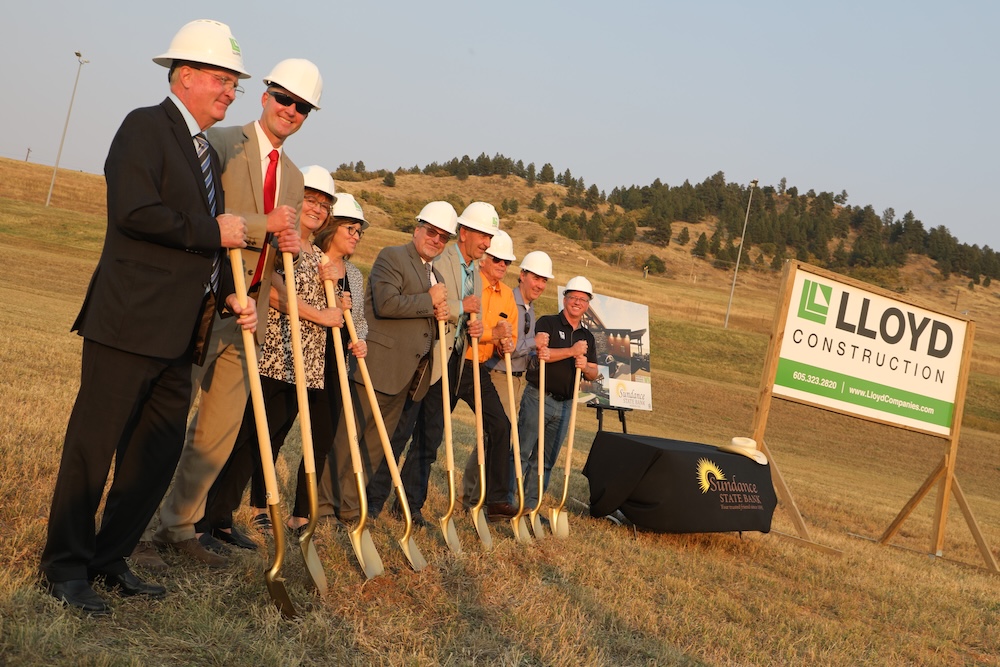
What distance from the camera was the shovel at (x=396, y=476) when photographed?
5.22 meters

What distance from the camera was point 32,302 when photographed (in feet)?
69.1

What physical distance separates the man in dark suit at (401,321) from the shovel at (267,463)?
192 centimetres

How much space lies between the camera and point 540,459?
25.3 ft

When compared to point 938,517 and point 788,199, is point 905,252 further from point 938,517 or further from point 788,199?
point 938,517

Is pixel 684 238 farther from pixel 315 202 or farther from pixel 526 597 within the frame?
pixel 526 597

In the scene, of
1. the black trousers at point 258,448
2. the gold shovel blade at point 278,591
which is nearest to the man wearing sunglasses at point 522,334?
the black trousers at point 258,448

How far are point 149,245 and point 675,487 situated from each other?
17.0 ft

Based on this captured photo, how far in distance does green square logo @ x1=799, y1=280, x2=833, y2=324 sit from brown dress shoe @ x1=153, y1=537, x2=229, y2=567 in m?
7.30

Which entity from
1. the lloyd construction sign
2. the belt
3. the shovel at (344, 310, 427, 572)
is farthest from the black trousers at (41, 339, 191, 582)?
the lloyd construction sign

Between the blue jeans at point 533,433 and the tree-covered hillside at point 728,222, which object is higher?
the tree-covered hillside at point 728,222

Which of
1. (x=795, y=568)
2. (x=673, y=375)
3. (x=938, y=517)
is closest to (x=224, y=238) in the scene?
(x=795, y=568)

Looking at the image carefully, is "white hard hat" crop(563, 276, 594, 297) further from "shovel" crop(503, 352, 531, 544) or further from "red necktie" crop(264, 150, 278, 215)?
"red necktie" crop(264, 150, 278, 215)

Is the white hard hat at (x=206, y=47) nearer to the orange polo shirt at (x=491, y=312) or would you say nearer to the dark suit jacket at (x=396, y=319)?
the dark suit jacket at (x=396, y=319)

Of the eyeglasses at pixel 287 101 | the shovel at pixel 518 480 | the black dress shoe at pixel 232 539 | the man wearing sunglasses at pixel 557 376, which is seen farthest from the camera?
the man wearing sunglasses at pixel 557 376
